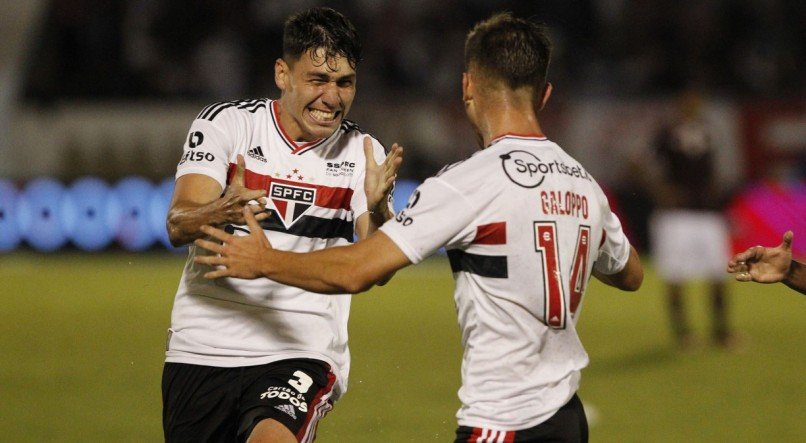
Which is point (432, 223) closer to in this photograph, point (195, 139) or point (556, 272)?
point (556, 272)

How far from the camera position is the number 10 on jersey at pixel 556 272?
3.67 meters

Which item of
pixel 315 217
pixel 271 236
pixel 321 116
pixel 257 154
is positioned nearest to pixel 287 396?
pixel 271 236

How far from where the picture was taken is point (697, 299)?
566 inches

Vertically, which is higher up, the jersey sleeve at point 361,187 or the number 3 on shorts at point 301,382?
the jersey sleeve at point 361,187

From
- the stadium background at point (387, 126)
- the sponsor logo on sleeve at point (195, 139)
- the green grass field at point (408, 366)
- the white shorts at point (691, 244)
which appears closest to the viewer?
the sponsor logo on sleeve at point (195, 139)

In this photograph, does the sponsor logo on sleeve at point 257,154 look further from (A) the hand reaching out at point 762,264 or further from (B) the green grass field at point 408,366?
(B) the green grass field at point 408,366

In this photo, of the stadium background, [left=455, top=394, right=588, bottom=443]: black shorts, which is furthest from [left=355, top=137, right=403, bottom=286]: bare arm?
the stadium background

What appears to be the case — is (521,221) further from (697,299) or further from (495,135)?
Answer: (697,299)

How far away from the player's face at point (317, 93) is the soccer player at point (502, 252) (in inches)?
40.7

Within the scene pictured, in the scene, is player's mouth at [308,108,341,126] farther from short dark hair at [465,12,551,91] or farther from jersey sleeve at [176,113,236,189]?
short dark hair at [465,12,551,91]

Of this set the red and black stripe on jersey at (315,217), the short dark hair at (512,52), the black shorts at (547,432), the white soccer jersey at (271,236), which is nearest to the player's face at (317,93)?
the white soccer jersey at (271,236)

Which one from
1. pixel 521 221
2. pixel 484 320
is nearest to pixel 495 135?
pixel 521 221

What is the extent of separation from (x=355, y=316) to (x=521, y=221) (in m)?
9.04

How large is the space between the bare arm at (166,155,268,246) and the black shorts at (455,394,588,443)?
1064 mm
